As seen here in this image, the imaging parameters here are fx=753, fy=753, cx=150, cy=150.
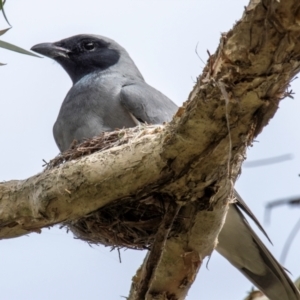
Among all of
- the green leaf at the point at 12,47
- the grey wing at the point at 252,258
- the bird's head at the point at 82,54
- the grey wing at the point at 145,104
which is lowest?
the grey wing at the point at 252,258

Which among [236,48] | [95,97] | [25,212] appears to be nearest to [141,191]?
[25,212]

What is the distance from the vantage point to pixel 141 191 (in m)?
3.11

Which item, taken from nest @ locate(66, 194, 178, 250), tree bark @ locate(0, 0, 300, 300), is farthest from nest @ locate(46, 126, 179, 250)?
tree bark @ locate(0, 0, 300, 300)

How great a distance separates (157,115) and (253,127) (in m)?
1.71

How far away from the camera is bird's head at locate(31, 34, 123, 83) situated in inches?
207

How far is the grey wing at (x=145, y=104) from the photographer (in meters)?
4.36

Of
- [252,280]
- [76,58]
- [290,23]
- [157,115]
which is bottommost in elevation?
[252,280]

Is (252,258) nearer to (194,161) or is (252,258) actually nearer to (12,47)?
(194,161)

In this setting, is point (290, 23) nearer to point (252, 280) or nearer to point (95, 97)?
point (252, 280)

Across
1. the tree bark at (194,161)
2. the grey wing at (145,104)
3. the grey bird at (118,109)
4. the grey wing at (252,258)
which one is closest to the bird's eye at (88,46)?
the grey bird at (118,109)

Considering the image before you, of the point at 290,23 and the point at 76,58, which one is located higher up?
the point at 76,58

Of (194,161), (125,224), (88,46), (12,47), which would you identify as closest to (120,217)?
(125,224)

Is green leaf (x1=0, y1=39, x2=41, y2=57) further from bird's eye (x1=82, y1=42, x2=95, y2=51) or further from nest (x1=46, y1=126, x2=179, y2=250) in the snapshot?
bird's eye (x1=82, y1=42, x2=95, y2=51)

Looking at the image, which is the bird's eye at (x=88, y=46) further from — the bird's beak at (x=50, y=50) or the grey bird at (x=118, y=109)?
the bird's beak at (x=50, y=50)
